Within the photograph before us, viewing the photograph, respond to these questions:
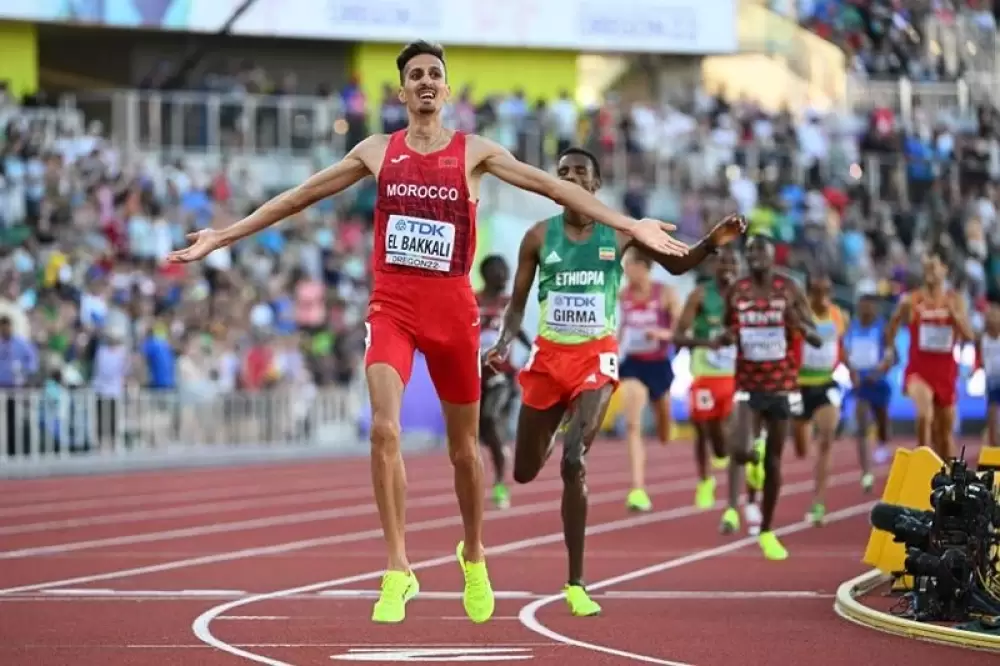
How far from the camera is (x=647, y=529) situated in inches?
691

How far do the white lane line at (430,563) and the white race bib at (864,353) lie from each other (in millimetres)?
1222

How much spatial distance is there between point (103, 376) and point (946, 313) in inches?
396

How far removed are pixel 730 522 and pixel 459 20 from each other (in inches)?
926

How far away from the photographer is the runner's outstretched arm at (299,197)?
33.4 feet

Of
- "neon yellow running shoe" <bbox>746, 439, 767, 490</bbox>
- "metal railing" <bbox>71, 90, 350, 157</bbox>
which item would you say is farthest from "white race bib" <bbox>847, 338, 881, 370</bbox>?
"metal railing" <bbox>71, 90, 350, 157</bbox>

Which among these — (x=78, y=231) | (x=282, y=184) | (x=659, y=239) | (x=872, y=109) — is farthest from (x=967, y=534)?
(x=872, y=109)

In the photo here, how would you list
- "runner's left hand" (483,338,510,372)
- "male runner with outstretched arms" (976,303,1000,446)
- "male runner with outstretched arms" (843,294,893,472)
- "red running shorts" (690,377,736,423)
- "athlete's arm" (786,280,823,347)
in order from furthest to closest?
"male runner with outstretched arms" (843,294,893,472), "male runner with outstretched arms" (976,303,1000,446), "red running shorts" (690,377,736,423), "athlete's arm" (786,280,823,347), "runner's left hand" (483,338,510,372)

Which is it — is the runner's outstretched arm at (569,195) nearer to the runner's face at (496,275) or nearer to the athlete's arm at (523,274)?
the athlete's arm at (523,274)

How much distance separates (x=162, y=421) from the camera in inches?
1043

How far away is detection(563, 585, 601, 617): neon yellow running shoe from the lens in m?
11.2

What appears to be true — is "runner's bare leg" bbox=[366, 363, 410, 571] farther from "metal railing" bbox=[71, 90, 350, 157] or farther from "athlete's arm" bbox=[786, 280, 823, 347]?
"metal railing" bbox=[71, 90, 350, 157]

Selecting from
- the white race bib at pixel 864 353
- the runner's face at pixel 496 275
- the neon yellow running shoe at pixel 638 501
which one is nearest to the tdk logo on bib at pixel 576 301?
the runner's face at pixel 496 275

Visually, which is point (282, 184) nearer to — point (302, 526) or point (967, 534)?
point (302, 526)

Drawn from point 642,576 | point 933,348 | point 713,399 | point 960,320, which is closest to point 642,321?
point 713,399
